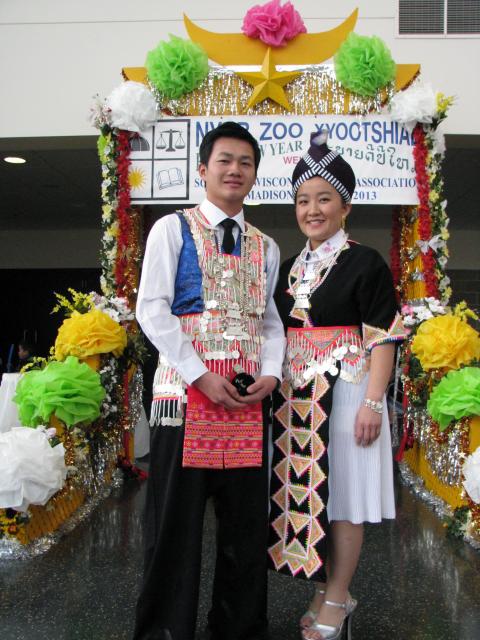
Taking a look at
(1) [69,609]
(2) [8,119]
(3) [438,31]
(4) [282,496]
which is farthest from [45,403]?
(3) [438,31]

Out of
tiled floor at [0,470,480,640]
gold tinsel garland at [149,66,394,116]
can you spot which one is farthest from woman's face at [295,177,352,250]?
gold tinsel garland at [149,66,394,116]

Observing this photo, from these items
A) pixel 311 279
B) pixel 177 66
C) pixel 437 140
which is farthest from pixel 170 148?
pixel 311 279

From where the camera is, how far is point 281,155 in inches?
155

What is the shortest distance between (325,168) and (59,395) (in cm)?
181

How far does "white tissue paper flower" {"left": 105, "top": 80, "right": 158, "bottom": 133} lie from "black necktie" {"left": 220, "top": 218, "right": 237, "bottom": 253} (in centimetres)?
228

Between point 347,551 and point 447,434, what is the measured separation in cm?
155

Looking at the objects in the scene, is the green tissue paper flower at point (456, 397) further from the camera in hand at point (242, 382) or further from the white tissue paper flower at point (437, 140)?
the camera in hand at point (242, 382)

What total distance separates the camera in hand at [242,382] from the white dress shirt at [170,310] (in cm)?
Answer: 8

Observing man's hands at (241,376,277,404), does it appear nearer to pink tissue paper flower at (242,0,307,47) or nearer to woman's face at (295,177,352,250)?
woman's face at (295,177,352,250)

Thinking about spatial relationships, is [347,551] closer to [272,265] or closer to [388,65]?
[272,265]

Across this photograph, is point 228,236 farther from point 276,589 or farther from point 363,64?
point 363,64

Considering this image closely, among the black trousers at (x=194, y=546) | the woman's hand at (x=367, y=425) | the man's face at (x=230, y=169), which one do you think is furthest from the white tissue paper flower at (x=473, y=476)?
the man's face at (x=230, y=169)


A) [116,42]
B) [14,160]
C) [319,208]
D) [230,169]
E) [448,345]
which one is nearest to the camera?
[230,169]

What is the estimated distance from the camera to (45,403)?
296 centimetres
